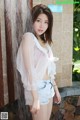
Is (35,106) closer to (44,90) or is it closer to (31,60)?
(44,90)

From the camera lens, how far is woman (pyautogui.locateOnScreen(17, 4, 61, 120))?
113cm

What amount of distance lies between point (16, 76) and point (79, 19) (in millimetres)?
1058

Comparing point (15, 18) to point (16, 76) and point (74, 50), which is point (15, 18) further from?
point (74, 50)

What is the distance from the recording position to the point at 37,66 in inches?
46.9

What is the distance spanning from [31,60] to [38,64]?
0.08 m

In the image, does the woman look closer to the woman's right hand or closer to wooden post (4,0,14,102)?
the woman's right hand

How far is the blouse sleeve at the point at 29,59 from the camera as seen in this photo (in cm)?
111

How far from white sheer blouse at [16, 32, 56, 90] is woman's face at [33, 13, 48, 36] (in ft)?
0.27

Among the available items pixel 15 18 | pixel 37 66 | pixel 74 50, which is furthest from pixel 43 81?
pixel 74 50

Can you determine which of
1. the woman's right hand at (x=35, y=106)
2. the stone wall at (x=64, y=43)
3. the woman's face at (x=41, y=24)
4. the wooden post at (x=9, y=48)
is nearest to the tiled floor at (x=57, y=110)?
the wooden post at (x=9, y=48)

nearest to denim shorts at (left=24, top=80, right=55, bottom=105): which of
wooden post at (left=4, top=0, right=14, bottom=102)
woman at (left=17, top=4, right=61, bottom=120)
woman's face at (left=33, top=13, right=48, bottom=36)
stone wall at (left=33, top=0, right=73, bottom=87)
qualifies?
woman at (left=17, top=4, right=61, bottom=120)

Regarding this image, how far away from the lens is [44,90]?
4.00 ft

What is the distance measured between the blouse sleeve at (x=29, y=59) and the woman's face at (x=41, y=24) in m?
0.11

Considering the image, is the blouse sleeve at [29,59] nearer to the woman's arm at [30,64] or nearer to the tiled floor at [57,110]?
the woman's arm at [30,64]
